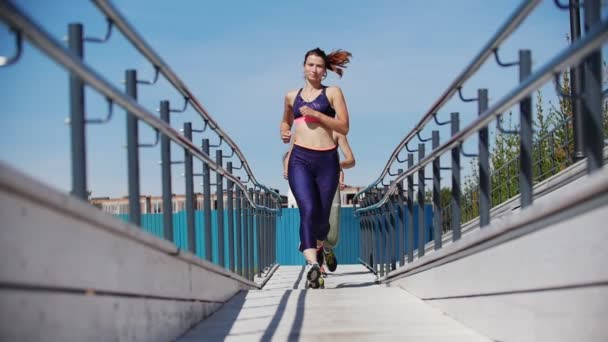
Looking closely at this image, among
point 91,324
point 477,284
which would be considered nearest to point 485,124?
point 477,284

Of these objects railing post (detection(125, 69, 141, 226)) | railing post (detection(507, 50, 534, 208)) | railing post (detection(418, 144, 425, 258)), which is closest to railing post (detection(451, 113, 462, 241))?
railing post (detection(418, 144, 425, 258))

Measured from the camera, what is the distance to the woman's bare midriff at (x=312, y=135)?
8.11m

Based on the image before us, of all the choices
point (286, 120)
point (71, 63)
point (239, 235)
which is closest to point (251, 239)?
point (239, 235)

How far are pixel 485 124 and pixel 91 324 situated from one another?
2.48 meters

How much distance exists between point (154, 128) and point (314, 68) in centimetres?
343

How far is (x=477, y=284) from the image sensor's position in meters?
5.04

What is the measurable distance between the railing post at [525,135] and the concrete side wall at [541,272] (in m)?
0.21

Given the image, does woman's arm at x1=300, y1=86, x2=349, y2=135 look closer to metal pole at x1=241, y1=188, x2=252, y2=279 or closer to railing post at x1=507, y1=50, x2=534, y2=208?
metal pole at x1=241, y1=188, x2=252, y2=279

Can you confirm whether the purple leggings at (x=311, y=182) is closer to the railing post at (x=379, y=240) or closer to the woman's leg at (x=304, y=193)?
the woman's leg at (x=304, y=193)

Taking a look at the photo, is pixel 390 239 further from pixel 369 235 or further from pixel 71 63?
pixel 71 63

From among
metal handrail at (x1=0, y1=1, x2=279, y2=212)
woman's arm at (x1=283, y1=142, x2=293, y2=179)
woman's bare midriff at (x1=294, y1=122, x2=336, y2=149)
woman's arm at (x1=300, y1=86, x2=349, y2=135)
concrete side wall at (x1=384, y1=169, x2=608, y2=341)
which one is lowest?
concrete side wall at (x1=384, y1=169, x2=608, y2=341)

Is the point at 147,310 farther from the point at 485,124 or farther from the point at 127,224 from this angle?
the point at 485,124

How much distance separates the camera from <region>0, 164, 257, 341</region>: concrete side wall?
103 inches

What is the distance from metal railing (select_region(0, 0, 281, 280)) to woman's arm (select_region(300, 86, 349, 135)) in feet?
2.36
